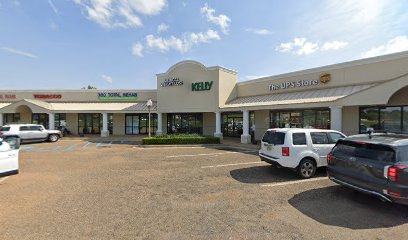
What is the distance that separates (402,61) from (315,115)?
542 cm

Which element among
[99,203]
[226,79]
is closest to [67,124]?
[226,79]

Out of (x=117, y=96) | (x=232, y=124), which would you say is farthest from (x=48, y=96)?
(x=232, y=124)

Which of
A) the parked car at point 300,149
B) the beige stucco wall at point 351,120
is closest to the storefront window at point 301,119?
the beige stucco wall at point 351,120

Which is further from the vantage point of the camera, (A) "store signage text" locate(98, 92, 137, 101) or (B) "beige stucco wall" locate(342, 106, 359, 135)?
(A) "store signage text" locate(98, 92, 137, 101)

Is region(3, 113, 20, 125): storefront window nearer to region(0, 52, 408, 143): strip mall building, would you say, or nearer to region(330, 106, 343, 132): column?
region(0, 52, 408, 143): strip mall building

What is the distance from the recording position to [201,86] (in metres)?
20.6

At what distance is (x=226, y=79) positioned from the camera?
20.4 metres

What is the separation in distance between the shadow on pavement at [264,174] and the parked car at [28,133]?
17.2 meters

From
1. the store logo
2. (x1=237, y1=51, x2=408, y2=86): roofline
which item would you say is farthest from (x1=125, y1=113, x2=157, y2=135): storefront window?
the store logo

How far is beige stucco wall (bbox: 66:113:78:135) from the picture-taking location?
81.2ft

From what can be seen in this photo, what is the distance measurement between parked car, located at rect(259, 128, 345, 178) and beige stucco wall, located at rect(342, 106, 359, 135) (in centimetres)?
676

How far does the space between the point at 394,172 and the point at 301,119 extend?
12346 millimetres

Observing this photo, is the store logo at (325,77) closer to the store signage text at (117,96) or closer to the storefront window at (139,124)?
the storefront window at (139,124)

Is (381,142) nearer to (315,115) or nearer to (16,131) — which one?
(315,115)
